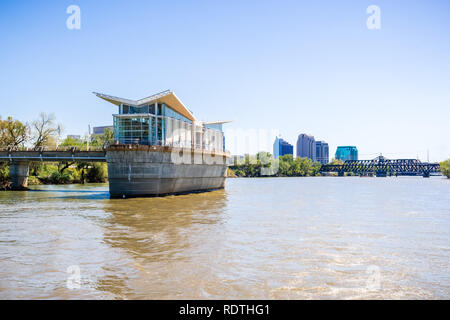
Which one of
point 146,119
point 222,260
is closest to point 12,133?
point 146,119

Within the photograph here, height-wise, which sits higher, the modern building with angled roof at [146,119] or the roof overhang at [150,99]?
the roof overhang at [150,99]

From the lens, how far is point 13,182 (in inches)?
2709

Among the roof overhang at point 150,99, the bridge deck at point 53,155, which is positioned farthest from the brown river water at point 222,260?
the bridge deck at point 53,155

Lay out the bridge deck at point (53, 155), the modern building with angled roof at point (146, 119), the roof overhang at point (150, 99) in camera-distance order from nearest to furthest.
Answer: the roof overhang at point (150, 99) < the modern building with angled roof at point (146, 119) < the bridge deck at point (53, 155)

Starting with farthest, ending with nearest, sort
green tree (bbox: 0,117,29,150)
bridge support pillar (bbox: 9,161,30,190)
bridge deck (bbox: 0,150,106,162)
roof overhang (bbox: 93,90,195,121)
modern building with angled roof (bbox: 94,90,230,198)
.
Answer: green tree (bbox: 0,117,29,150), bridge support pillar (bbox: 9,161,30,190), bridge deck (bbox: 0,150,106,162), roof overhang (bbox: 93,90,195,121), modern building with angled roof (bbox: 94,90,230,198)

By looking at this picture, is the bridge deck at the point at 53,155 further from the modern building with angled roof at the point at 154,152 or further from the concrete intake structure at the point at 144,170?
the concrete intake structure at the point at 144,170

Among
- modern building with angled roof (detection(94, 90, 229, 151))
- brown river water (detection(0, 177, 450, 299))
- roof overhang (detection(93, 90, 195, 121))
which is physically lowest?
brown river water (detection(0, 177, 450, 299))

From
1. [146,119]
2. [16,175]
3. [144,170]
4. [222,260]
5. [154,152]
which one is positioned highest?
[146,119]

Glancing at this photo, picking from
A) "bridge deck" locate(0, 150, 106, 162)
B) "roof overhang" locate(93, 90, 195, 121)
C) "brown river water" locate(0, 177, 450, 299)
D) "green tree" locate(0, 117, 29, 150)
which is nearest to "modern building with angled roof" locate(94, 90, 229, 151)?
"roof overhang" locate(93, 90, 195, 121)

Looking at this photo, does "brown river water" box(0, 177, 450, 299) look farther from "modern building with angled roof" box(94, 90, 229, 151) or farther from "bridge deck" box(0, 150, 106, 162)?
"bridge deck" box(0, 150, 106, 162)

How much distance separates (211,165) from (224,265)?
53410mm

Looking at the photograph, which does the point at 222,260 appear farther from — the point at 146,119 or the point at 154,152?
the point at 146,119
